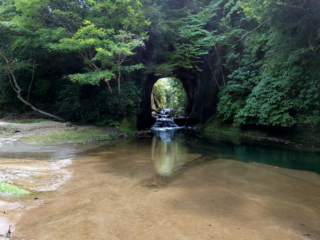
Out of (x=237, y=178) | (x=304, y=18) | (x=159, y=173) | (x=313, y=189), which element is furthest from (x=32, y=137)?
(x=304, y=18)

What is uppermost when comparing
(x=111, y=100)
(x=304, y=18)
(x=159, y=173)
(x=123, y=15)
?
(x=123, y=15)

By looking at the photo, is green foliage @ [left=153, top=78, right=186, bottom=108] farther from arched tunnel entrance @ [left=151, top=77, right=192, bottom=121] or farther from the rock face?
the rock face

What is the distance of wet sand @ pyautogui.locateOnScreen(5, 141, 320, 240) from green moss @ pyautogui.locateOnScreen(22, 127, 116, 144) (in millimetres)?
4444

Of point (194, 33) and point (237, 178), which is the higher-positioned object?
point (194, 33)

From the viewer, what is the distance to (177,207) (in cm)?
304

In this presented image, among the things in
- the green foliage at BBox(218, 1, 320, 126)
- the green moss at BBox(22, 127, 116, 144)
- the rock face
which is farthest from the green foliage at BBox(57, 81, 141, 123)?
the green foliage at BBox(218, 1, 320, 126)

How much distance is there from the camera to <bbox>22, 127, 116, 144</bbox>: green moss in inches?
334

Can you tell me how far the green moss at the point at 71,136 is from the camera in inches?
334

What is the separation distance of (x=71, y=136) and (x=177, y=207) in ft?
26.0

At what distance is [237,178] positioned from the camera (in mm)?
4543

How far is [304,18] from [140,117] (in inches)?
523

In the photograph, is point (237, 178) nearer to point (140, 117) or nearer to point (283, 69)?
point (283, 69)

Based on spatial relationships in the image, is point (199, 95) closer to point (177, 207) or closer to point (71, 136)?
point (71, 136)

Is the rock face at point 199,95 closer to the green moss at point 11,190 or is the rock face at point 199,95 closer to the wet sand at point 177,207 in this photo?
the wet sand at point 177,207
